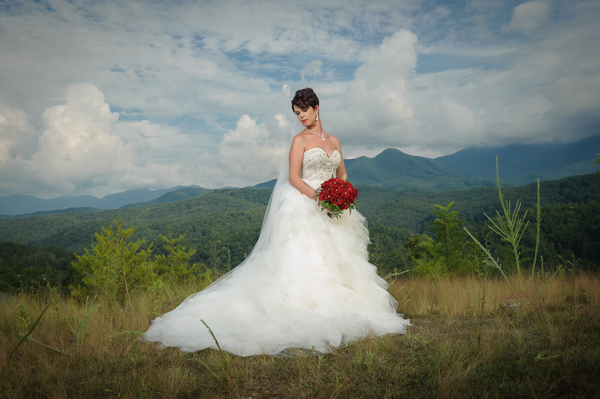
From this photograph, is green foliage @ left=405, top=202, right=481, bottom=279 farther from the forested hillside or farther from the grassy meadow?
the grassy meadow

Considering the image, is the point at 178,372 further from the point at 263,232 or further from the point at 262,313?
the point at 263,232

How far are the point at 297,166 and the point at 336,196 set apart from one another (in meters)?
0.97

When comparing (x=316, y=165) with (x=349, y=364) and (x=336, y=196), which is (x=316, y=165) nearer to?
(x=336, y=196)

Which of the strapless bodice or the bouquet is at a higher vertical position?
the strapless bodice

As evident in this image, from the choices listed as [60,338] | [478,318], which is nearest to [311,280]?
[478,318]

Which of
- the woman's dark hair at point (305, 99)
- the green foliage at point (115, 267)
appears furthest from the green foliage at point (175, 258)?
the woman's dark hair at point (305, 99)

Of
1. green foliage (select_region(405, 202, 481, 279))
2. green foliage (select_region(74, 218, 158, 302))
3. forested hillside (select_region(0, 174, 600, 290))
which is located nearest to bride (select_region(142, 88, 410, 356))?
green foliage (select_region(74, 218, 158, 302))

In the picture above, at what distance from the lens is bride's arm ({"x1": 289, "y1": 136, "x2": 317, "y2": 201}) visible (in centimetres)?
533

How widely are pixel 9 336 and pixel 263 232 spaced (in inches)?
141

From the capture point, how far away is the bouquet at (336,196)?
16.2 feet

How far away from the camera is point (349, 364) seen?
10.5 feet

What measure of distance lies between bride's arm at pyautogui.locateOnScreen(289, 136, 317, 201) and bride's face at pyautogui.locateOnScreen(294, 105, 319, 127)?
15.5 inches

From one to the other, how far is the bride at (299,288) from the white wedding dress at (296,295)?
1cm

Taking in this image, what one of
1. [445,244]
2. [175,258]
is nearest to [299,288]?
[445,244]
